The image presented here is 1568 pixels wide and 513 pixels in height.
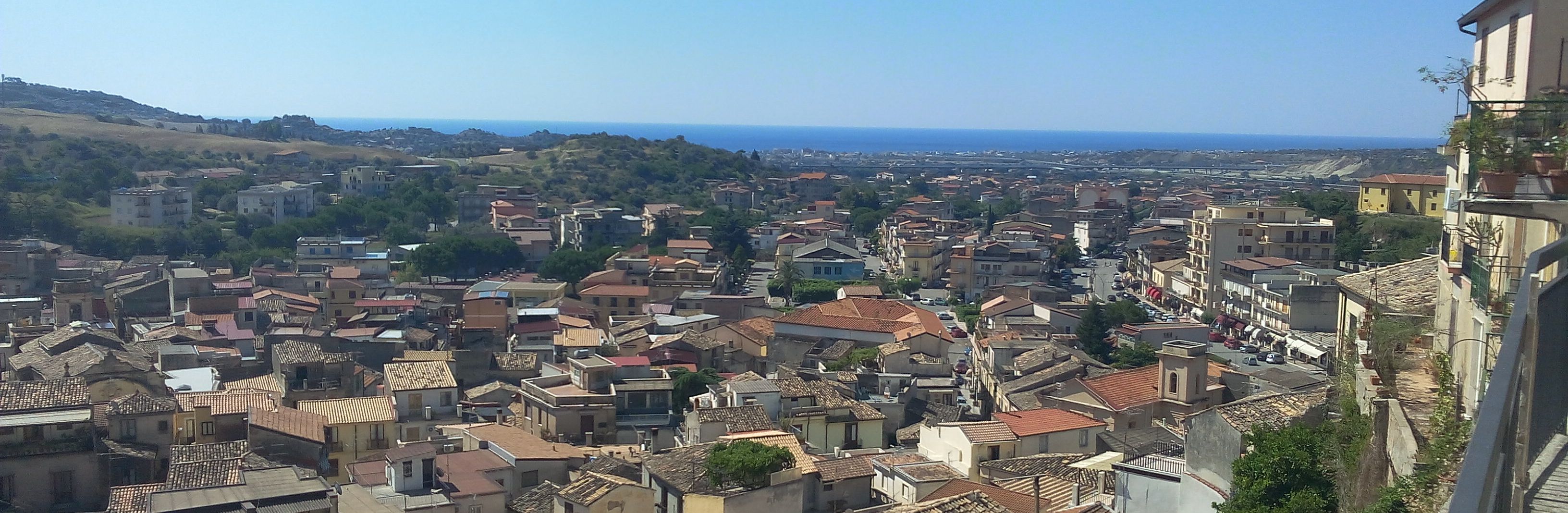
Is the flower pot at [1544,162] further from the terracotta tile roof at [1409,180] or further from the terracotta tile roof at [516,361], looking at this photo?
the terracotta tile roof at [1409,180]

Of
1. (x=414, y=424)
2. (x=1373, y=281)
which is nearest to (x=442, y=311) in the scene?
(x=414, y=424)

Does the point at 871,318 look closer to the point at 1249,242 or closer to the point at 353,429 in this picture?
the point at 353,429

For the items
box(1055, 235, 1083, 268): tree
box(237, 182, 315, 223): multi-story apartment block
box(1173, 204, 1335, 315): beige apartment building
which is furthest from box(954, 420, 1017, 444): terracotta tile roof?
box(237, 182, 315, 223): multi-story apartment block

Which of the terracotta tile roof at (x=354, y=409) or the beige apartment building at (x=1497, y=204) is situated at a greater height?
the beige apartment building at (x=1497, y=204)

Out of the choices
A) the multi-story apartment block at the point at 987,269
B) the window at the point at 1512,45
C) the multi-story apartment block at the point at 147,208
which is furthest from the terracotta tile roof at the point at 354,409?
the multi-story apartment block at the point at 147,208

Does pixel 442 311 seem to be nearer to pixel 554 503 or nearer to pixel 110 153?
pixel 554 503

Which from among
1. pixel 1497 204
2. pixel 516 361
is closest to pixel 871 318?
pixel 516 361

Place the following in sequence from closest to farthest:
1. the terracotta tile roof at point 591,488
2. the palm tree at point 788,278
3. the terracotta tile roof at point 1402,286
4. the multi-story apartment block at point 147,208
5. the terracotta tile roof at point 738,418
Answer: the terracotta tile roof at point 1402,286 → the terracotta tile roof at point 591,488 → the terracotta tile roof at point 738,418 → the palm tree at point 788,278 → the multi-story apartment block at point 147,208
